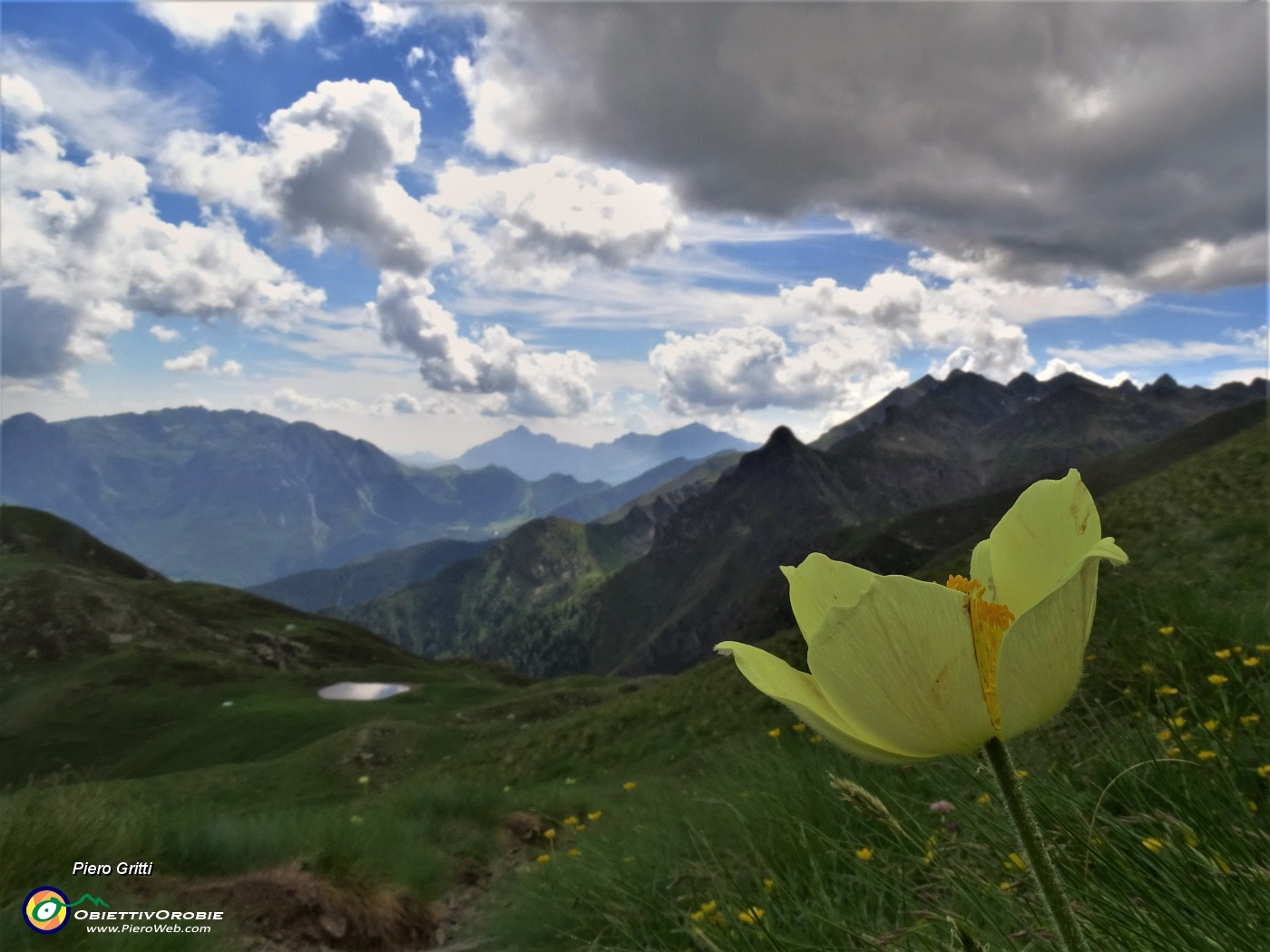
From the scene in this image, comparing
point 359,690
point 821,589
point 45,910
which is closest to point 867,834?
point 821,589

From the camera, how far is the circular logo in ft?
11.3

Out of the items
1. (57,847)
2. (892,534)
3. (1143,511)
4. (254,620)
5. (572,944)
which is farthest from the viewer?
(892,534)

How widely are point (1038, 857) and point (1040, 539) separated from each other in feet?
1.99

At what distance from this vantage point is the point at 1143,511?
2028cm

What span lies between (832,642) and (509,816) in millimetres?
9411

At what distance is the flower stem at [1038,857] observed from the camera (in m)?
0.81

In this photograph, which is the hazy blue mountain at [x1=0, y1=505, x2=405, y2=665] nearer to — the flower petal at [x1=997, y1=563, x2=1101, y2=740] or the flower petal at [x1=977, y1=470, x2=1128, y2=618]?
the flower petal at [x1=977, y1=470, x2=1128, y2=618]

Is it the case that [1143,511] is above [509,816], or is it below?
above

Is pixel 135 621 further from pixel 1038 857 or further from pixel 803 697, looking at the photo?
pixel 1038 857

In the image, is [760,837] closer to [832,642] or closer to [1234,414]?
[832,642]

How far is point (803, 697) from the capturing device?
121 centimetres

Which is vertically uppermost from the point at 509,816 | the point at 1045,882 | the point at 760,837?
the point at 1045,882

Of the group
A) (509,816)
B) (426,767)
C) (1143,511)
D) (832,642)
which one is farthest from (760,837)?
(426,767)

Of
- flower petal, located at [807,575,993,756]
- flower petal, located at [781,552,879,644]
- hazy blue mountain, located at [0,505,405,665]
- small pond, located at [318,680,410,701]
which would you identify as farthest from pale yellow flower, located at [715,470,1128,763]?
hazy blue mountain, located at [0,505,405,665]
